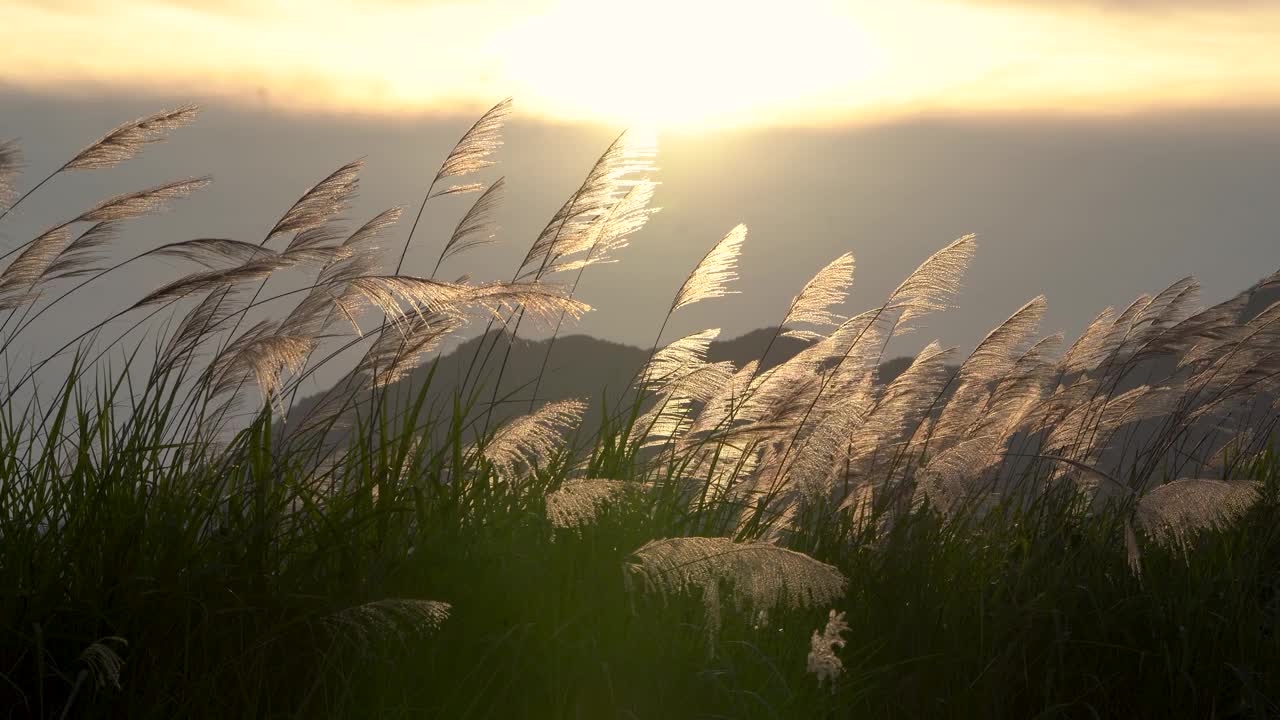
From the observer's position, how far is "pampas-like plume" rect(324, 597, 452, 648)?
249 centimetres

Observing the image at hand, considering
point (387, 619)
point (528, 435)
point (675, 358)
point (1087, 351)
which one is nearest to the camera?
point (387, 619)

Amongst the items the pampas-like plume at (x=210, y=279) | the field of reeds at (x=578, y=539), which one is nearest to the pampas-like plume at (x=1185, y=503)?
the field of reeds at (x=578, y=539)

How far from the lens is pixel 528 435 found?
11.1ft

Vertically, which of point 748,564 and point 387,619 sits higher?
point 748,564

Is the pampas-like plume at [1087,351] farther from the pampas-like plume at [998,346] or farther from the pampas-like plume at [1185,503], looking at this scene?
the pampas-like plume at [1185,503]

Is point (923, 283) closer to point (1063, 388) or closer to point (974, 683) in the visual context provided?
point (1063, 388)

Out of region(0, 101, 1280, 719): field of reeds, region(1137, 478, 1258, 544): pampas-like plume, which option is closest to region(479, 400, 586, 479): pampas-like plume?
region(0, 101, 1280, 719): field of reeds

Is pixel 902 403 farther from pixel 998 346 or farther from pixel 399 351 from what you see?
pixel 399 351

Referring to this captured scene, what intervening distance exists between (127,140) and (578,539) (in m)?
2.12

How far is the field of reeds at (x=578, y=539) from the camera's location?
282cm

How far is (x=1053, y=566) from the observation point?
13.1ft

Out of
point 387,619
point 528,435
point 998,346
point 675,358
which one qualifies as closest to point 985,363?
point 998,346

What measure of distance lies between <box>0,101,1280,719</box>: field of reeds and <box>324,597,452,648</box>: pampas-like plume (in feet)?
0.06

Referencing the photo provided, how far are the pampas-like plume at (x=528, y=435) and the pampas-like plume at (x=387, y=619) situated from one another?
56 centimetres
